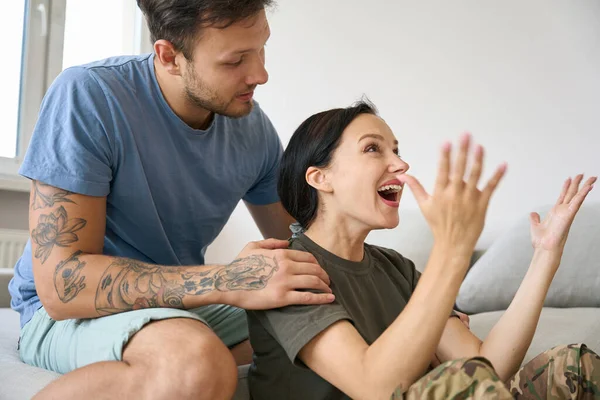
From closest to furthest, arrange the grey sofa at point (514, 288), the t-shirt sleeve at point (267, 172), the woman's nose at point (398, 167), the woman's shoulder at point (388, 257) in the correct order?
the woman's nose at point (398, 167) → the woman's shoulder at point (388, 257) → the grey sofa at point (514, 288) → the t-shirt sleeve at point (267, 172)

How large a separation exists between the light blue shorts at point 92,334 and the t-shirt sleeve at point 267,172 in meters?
0.35

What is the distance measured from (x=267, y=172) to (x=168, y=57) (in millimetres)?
403

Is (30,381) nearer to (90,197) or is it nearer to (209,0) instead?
(90,197)

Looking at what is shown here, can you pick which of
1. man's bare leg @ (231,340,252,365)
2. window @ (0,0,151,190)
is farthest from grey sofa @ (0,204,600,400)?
window @ (0,0,151,190)

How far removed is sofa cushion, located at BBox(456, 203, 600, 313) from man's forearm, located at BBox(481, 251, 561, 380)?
29.8 inches

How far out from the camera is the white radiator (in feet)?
10.2

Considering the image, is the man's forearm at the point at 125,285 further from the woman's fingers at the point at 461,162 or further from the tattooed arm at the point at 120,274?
the woman's fingers at the point at 461,162

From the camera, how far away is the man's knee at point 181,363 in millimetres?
1053

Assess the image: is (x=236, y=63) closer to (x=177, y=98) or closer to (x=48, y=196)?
(x=177, y=98)

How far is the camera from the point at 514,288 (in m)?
1.96

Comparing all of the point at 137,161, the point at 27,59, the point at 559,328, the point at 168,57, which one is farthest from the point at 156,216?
the point at 27,59

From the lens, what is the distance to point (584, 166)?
2328 mm

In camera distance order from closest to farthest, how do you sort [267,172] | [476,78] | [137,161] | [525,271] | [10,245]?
1. [137,161]
2. [267,172]
3. [525,271]
4. [476,78]
5. [10,245]

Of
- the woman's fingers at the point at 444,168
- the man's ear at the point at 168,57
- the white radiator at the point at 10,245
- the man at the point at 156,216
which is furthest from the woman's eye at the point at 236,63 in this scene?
the white radiator at the point at 10,245
